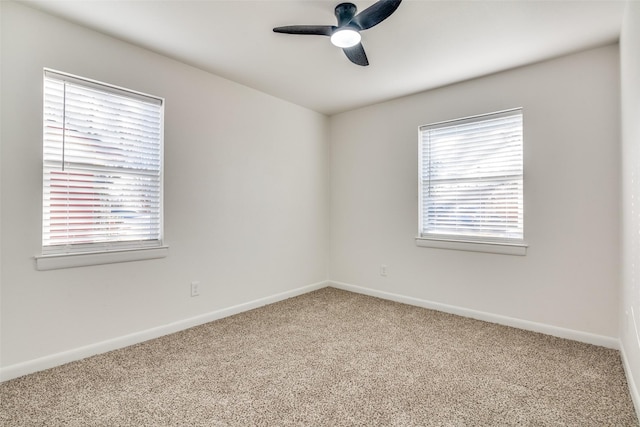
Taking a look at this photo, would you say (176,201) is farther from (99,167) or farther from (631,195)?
(631,195)

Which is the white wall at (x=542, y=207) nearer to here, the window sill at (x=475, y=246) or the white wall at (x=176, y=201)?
the window sill at (x=475, y=246)

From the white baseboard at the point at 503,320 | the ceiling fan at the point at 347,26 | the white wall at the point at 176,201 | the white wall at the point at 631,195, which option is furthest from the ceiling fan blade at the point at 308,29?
the white baseboard at the point at 503,320

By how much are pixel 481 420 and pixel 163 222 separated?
268 centimetres

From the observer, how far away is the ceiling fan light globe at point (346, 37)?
201 cm

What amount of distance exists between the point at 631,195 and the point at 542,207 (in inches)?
35.2

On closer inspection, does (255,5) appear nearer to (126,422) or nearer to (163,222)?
(163,222)

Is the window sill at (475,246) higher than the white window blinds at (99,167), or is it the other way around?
the white window blinds at (99,167)

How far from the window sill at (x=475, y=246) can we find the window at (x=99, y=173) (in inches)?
105

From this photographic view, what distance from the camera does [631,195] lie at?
198cm

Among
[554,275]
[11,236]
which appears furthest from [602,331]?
[11,236]

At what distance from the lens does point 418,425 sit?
166cm

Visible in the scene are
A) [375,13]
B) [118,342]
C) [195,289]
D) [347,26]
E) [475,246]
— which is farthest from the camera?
[475,246]

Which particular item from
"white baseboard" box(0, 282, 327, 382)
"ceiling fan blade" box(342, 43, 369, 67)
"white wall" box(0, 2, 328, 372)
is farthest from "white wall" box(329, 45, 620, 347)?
"white baseboard" box(0, 282, 327, 382)

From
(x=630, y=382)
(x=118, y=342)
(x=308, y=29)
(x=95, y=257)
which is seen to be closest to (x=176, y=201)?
(x=95, y=257)
